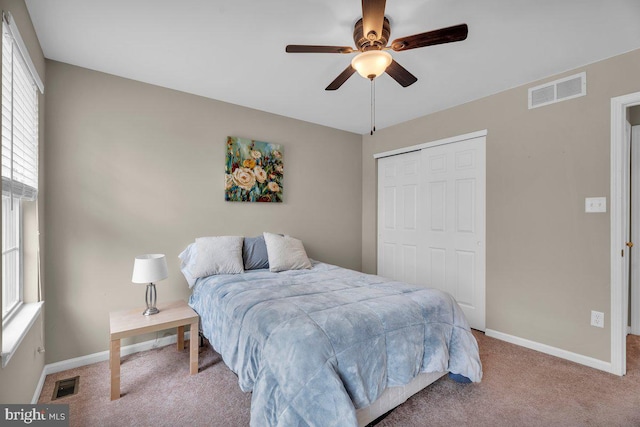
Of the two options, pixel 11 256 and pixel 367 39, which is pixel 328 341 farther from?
pixel 11 256

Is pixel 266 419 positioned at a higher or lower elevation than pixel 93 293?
lower

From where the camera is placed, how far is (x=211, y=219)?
3115mm

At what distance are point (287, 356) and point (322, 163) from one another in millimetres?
2938

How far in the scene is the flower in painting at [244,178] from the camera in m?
3.27

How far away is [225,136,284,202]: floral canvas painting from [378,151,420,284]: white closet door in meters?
1.52

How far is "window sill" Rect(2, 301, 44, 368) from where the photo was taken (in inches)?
55.9

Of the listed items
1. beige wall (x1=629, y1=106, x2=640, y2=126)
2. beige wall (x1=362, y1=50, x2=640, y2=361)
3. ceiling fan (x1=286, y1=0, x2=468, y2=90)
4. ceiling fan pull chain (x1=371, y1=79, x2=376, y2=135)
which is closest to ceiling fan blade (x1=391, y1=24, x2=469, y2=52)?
ceiling fan (x1=286, y1=0, x2=468, y2=90)

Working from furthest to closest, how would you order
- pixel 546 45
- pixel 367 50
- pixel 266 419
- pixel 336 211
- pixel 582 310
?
pixel 336 211 → pixel 582 310 → pixel 546 45 → pixel 367 50 → pixel 266 419

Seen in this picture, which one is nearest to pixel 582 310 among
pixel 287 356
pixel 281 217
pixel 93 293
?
pixel 287 356

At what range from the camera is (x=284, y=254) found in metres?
3.01

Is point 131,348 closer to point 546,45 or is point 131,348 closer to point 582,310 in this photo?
point 582,310

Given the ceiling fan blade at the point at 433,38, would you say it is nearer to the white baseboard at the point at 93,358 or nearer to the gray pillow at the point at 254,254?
the gray pillow at the point at 254,254

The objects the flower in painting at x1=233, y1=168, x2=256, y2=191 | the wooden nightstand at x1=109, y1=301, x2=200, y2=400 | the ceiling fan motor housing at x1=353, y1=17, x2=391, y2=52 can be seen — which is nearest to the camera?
the ceiling fan motor housing at x1=353, y1=17, x2=391, y2=52

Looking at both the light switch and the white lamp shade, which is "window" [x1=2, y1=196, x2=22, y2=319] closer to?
the white lamp shade
